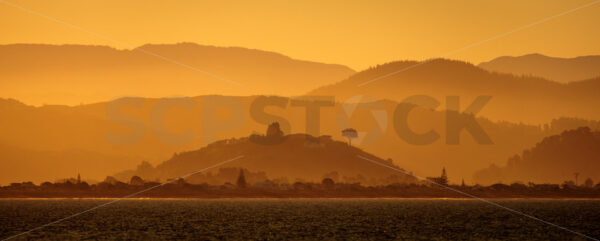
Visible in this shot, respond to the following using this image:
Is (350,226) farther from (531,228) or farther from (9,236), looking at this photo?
(9,236)

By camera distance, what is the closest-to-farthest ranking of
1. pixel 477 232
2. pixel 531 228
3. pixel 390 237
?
pixel 390 237 < pixel 477 232 < pixel 531 228

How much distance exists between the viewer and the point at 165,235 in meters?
137

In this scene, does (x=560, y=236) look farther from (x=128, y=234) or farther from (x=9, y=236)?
(x=9, y=236)

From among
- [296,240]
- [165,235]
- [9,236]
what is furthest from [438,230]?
[9,236]

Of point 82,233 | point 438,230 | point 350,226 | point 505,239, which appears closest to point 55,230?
point 82,233

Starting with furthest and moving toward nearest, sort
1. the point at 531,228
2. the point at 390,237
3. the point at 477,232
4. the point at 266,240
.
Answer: the point at 531,228, the point at 477,232, the point at 390,237, the point at 266,240

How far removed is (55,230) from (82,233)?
Result: 1184 cm

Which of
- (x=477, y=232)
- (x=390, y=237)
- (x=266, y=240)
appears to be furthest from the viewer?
(x=477, y=232)

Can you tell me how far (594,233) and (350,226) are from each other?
57270mm

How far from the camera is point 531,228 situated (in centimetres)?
16112

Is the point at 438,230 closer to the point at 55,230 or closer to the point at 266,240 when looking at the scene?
the point at 266,240

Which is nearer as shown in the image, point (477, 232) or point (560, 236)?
point (560, 236)

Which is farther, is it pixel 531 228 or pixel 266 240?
pixel 531 228

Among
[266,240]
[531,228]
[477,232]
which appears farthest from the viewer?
[531,228]
